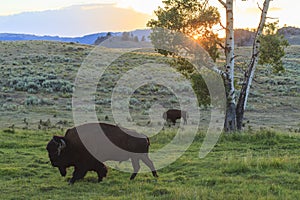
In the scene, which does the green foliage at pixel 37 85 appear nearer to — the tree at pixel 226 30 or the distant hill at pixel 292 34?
the tree at pixel 226 30

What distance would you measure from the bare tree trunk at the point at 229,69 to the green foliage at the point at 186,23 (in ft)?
2.22

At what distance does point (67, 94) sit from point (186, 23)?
20.5m

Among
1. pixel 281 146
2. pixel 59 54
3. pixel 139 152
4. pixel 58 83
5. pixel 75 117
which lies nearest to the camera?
pixel 139 152

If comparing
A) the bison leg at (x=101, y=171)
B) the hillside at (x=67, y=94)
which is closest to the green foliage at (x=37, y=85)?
the hillside at (x=67, y=94)

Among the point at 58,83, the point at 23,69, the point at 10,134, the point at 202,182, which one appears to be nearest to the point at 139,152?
the point at 202,182

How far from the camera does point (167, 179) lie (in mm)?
10367

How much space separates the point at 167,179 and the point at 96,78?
3655 centimetres

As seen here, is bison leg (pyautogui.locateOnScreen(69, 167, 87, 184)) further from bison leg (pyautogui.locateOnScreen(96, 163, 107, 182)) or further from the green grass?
bison leg (pyautogui.locateOnScreen(96, 163, 107, 182))

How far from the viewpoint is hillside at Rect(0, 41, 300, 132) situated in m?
26.4

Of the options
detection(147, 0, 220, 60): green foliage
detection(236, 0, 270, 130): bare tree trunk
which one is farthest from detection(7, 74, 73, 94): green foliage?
detection(236, 0, 270, 130): bare tree trunk

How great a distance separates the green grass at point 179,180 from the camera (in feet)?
29.0

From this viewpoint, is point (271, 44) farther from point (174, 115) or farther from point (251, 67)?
point (174, 115)

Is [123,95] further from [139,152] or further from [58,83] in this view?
[139,152]

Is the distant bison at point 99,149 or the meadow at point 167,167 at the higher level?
the distant bison at point 99,149
